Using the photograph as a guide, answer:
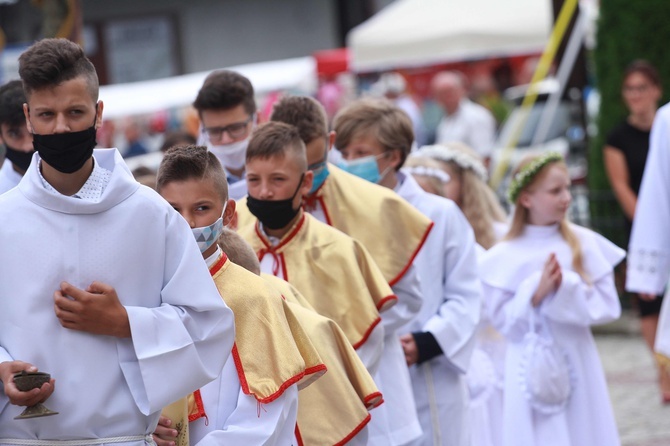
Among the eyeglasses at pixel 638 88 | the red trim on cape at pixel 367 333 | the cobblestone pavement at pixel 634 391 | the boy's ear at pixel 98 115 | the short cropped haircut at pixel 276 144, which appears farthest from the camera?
the eyeglasses at pixel 638 88

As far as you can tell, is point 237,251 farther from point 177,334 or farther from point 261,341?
point 177,334

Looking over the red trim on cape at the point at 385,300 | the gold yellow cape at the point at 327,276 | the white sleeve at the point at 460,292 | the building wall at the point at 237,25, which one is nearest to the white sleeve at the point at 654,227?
the white sleeve at the point at 460,292

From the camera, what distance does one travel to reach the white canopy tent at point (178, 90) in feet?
69.7

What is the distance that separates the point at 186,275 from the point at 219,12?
94.8 ft

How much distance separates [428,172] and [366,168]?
0.73 metres

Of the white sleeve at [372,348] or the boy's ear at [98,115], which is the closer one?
the boy's ear at [98,115]

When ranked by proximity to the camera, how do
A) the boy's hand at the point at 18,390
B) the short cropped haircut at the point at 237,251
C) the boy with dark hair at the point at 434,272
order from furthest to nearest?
the boy with dark hair at the point at 434,272 → the short cropped haircut at the point at 237,251 → the boy's hand at the point at 18,390

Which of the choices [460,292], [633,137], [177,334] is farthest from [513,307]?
[633,137]

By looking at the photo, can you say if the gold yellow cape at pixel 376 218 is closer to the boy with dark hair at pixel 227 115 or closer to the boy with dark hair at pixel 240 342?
the boy with dark hair at pixel 227 115

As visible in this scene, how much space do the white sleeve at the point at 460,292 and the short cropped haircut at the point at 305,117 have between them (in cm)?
89

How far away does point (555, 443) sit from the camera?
249 inches

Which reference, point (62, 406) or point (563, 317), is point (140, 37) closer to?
point (563, 317)

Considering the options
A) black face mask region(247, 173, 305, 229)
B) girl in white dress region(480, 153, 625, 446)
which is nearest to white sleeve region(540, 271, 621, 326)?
girl in white dress region(480, 153, 625, 446)

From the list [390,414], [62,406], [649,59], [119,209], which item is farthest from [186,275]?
[649,59]
